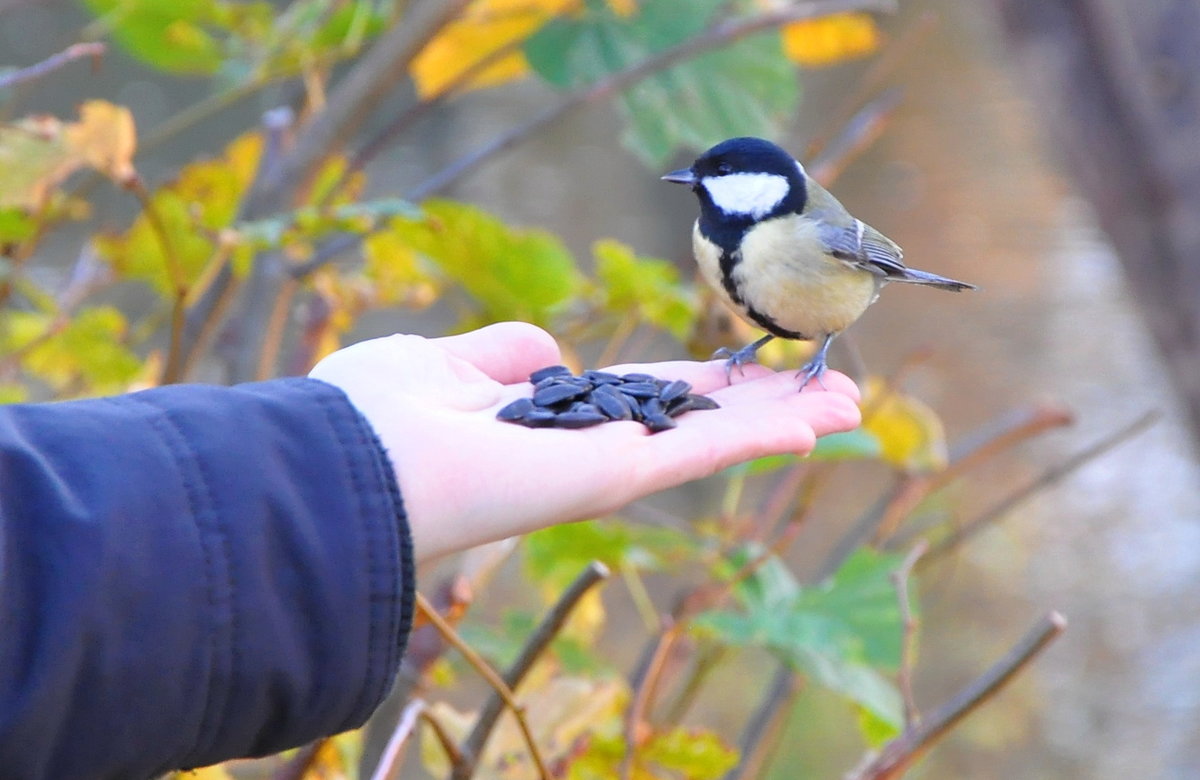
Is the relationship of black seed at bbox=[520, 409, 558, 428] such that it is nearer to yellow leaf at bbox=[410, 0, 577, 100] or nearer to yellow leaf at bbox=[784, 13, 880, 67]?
yellow leaf at bbox=[410, 0, 577, 100]

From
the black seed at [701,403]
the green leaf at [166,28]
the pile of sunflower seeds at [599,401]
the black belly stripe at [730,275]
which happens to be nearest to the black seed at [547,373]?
the pile of sunflower seeds at [599,401]

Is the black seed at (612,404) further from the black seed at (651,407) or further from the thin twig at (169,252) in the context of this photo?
the thin twig at (169,252)

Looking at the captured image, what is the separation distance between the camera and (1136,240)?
73.8 inches

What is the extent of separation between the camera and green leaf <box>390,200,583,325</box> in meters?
1.56

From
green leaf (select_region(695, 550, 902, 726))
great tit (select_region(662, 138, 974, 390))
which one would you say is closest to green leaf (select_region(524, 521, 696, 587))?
green leaf (select_region(695, 550, 902, 726))

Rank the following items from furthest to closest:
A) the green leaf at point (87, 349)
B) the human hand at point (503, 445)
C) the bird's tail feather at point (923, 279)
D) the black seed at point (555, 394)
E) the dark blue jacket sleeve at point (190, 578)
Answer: the green leaf at point (87, 349) → the bird's tail feather at point (923, 279) → the black seed at point (555, 394) → the human hand at point (503, 445) → the dark blue jacket sleeve at point (190, 578)

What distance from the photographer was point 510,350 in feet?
4.10

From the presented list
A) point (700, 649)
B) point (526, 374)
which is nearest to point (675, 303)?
point (526, 374)

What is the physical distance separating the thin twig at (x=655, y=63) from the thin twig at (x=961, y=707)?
795 millimetres

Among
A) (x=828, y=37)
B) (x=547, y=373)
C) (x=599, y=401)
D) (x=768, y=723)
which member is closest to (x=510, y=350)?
(x=547, y=373)

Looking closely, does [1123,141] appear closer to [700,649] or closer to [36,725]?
[700,649]

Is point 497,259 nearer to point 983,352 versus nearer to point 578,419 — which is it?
point 578,419

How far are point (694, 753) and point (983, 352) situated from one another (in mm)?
4124

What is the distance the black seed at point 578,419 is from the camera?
3.46 feet
